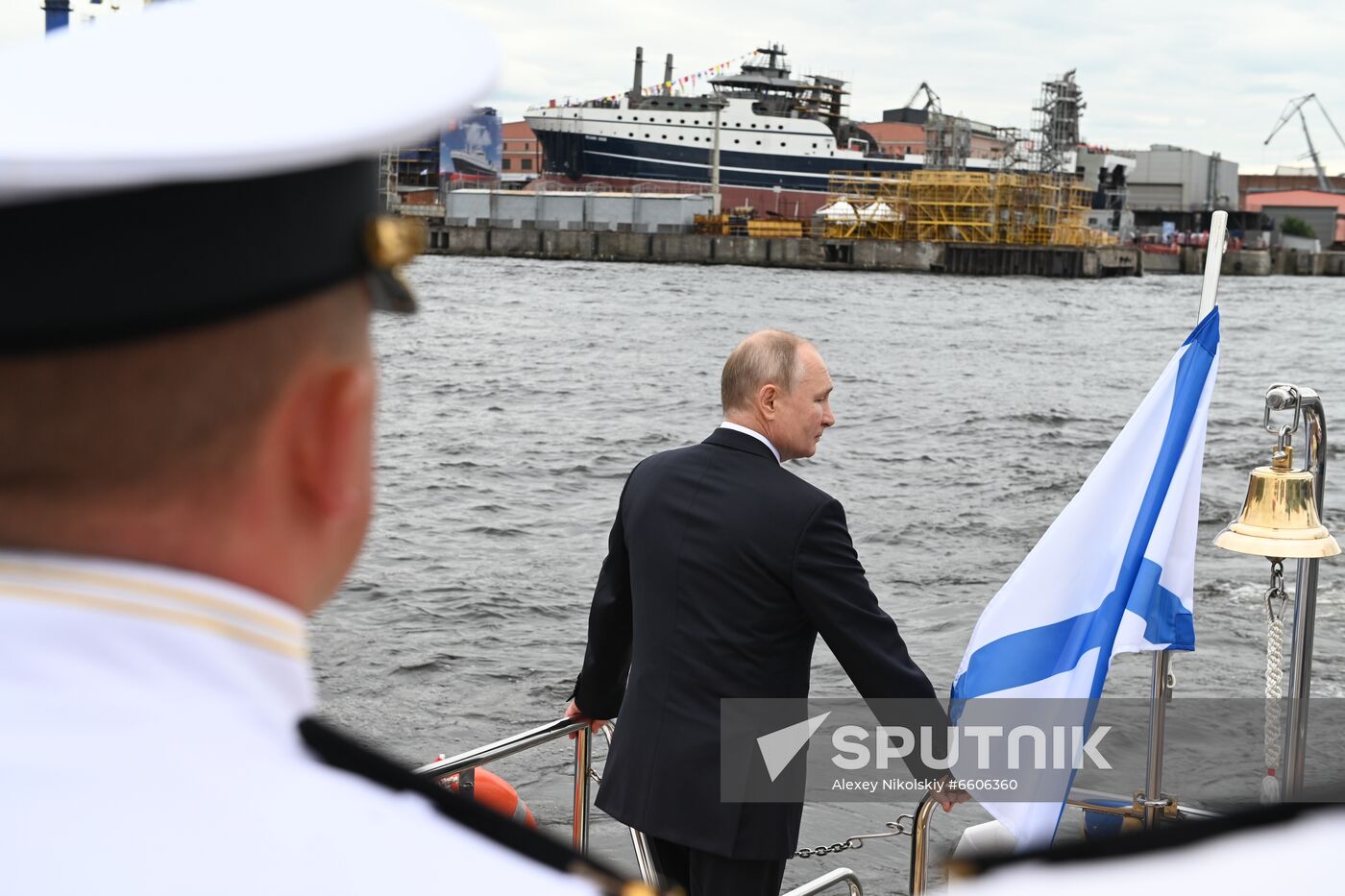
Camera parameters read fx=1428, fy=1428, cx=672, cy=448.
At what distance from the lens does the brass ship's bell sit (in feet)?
11.9

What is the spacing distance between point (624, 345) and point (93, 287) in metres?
33.6

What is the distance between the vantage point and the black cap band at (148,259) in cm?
70

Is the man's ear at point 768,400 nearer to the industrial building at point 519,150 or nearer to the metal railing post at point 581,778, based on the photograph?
the metal railing post at point 581,778

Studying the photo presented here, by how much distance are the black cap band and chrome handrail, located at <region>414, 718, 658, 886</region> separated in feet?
8.50

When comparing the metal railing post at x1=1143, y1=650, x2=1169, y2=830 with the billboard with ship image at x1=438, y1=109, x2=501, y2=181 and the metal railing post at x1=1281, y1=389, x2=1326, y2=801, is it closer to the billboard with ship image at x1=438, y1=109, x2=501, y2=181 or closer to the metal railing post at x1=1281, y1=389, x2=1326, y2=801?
the metal railing post at x1=1281, y1=389, x2=1326, y2=801

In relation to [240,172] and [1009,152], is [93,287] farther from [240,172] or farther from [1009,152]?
[1009,152]

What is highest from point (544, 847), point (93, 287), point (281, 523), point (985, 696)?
point (93, 287)

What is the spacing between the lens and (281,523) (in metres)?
0.79

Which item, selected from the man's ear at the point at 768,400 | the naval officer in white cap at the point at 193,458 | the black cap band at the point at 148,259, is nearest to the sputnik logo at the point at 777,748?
the man's ear at the point at 768,400

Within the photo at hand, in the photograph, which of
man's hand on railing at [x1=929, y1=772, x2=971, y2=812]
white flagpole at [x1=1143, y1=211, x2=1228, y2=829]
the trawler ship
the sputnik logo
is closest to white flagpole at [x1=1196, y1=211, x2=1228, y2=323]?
white flagpole at [x1=1143, y1=211, x2=1228, y2=829]

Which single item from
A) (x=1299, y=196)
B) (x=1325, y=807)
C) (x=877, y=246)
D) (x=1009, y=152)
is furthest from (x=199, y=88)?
(x=1299, y=196)

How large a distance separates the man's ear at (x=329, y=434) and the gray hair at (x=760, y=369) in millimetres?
2659

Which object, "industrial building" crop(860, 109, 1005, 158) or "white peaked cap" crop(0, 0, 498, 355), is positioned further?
"industrial building" crop(860, 109, 1005, 158)

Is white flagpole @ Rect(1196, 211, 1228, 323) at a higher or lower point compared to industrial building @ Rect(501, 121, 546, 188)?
lower
